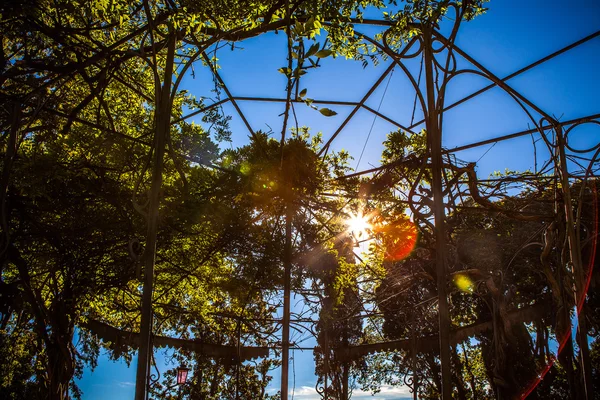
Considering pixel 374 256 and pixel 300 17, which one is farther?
pixel 374 256

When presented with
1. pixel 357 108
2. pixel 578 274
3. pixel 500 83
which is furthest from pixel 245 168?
pixel 578 274

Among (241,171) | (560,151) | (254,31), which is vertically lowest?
(560,151)

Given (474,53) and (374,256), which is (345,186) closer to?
(374,256)

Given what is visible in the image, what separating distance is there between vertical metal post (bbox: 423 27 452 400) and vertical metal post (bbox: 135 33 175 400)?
5.12 ft

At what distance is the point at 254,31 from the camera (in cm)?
398

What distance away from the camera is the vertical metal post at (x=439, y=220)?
242 cm

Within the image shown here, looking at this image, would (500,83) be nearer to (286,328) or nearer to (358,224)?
(358,224)

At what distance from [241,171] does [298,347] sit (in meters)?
2.87

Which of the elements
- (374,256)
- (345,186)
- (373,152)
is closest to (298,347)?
(374,256)

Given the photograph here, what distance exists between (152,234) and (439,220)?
5.46ft

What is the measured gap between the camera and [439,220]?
104 inches

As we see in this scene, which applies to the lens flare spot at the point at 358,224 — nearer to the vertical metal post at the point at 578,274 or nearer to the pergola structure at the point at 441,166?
the pergola structure at the point at 441,166

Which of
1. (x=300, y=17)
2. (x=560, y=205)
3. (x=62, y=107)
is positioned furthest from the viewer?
(x=62, y=107)

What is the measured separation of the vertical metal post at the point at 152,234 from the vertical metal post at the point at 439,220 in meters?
1.56
